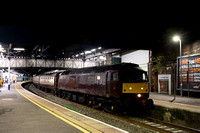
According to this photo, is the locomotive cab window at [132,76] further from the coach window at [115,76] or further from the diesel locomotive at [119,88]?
the coach window at [115,76]

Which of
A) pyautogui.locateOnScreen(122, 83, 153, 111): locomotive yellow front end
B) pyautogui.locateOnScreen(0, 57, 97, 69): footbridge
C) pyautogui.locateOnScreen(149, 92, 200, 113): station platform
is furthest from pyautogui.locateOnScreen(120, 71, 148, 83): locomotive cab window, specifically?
pyautogui.locateOnScreen(0, 57, 97, 69): footbridge

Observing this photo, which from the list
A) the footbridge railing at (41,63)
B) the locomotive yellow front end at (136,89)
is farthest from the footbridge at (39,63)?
the locomotive yellow front end at (136,89)

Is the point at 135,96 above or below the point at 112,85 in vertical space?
below

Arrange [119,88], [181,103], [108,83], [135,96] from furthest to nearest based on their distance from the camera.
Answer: [181,103] → [108,83] → [135,96] → [119,88]

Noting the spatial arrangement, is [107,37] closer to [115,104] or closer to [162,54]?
[162,54]

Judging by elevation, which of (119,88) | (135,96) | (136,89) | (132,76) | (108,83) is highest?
(132,76)

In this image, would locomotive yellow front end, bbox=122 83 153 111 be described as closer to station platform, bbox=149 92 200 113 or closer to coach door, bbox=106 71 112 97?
coach door, bbox=106 71 112 97

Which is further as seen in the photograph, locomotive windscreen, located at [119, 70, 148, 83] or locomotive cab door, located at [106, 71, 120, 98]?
locomotive windscreen, located at [119, 70, 148, 83]

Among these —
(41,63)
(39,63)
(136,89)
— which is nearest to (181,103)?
(136,89)

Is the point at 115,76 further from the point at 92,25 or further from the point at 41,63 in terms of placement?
the point at 41,63

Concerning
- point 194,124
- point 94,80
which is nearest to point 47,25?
point 94,80

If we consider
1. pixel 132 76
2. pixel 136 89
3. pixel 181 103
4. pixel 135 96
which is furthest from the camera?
pixel 181 103

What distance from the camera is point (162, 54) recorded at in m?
28.8

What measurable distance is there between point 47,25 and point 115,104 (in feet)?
33.5
